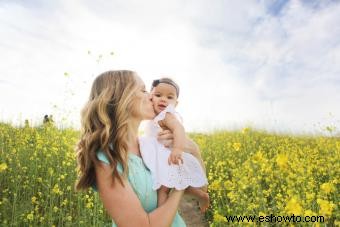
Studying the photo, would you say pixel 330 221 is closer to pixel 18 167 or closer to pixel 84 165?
pixel 84 165

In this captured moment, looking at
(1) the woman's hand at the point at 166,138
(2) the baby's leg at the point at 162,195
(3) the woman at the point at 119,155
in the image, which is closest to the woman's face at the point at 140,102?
(3) the woman at the point at 119,155

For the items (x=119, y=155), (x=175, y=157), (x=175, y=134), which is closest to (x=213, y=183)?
(x=175, y=134)

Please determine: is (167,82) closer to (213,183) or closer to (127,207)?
(213,183)

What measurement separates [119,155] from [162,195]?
27cm

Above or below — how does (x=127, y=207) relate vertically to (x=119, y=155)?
below

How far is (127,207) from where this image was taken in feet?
5.74

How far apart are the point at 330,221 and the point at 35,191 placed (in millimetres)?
3762

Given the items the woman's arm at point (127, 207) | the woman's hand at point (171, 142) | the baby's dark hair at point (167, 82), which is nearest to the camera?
the woman's arm at point (127, 207)

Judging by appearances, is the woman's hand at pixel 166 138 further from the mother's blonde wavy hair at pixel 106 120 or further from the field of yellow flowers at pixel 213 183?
the field of yellow flowers at pixel 213 183

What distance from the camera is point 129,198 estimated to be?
176 cm

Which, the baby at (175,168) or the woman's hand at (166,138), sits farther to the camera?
the woman's hand at (166,138)

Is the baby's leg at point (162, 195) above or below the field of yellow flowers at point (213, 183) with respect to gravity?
above

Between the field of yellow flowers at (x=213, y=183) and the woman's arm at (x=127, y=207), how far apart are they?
78cm

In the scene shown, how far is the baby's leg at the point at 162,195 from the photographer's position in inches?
73.7
